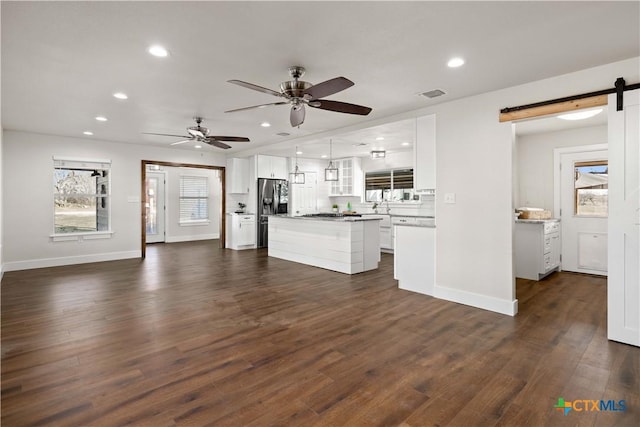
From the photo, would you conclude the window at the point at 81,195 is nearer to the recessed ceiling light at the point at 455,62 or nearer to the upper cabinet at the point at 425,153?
the upper cabinet at the point at 425,153

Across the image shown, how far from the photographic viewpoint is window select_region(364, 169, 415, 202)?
8133 mm

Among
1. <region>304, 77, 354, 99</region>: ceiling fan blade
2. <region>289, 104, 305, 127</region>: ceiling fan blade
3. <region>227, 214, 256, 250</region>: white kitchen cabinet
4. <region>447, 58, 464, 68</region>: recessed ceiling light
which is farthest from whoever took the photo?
<region>227, 214, 256, 250</region>: white kitchen cabinet

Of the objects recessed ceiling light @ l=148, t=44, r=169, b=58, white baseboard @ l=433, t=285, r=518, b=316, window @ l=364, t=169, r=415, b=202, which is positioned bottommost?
white baseboard @ l=433, t=285, r=518, b=316

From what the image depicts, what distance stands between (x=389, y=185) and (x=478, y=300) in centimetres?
503

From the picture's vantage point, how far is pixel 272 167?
872 cm

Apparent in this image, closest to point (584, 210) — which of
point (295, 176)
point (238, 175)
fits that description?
point (295, 176)

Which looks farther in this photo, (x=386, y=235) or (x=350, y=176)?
(x=350, y=176)

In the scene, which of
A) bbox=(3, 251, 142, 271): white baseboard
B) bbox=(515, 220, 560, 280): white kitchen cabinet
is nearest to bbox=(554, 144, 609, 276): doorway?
bbox=(515, 220, 560, 280): white kitchen cabinet

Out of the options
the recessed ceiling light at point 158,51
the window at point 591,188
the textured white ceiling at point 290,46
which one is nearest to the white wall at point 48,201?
the textured white ceiling at point 290,46

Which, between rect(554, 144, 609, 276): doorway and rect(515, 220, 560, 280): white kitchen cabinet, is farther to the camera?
rect(554, 144, 609, 276): doorway

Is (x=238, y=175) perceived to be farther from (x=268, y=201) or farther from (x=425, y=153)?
(x=425, y=153)

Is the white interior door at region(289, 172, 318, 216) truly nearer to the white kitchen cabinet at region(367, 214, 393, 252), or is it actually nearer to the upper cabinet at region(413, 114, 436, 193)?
the white kitchen cabinet at region(367, 214, 393, 252)

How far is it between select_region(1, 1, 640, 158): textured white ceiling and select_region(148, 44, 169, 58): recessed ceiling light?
0.21 feet

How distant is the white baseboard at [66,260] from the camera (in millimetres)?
5996
